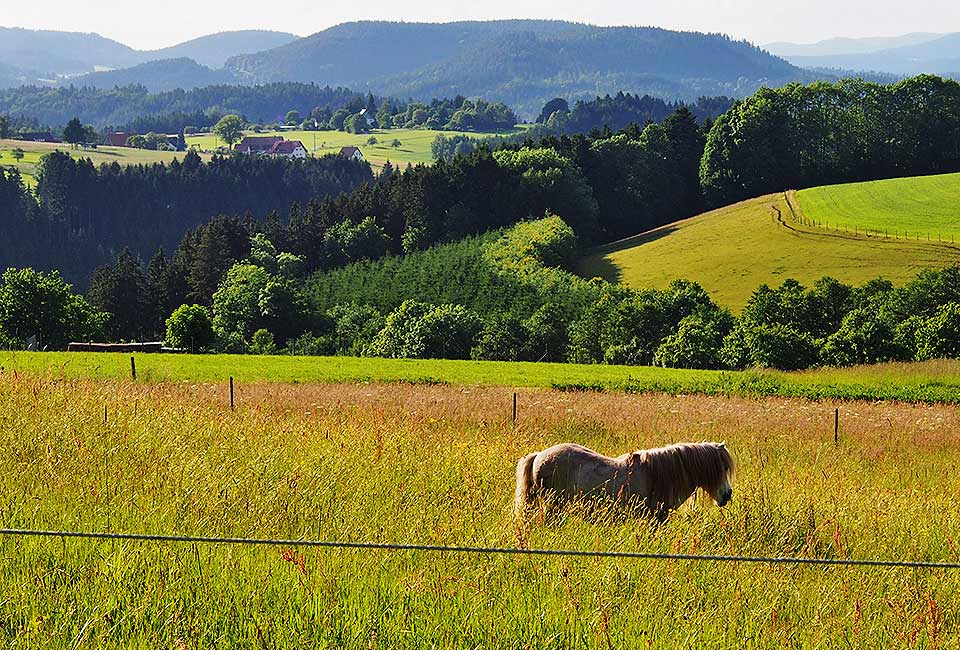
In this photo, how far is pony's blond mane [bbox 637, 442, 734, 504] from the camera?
9133mm

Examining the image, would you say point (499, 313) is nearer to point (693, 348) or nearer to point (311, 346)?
point (311, 346)

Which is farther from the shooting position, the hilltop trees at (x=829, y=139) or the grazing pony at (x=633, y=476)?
the hilltop trees at (x=829, y=139)

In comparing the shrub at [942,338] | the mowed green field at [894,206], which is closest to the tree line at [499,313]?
the shrub at [942,338]

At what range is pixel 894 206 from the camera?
92.3 meters

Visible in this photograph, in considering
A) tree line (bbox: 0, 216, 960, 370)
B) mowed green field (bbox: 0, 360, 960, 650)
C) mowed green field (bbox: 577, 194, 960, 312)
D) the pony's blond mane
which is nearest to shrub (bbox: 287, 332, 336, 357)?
tree line (bbox: 0, 216, 960, 370)

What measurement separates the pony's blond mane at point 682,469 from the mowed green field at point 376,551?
0.24 m

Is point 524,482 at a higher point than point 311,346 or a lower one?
higher

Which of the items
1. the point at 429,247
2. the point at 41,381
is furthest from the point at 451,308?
the point at 41,381

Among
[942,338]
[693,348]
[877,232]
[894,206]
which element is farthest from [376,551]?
[894,206]

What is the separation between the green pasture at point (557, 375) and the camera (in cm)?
3362

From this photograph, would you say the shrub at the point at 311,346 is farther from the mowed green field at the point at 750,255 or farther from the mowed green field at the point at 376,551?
Answer: the mowed green field at the point at 376,551

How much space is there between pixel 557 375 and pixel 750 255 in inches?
1946

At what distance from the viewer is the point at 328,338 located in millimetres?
77438

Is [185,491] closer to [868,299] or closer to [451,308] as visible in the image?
[868,299]
